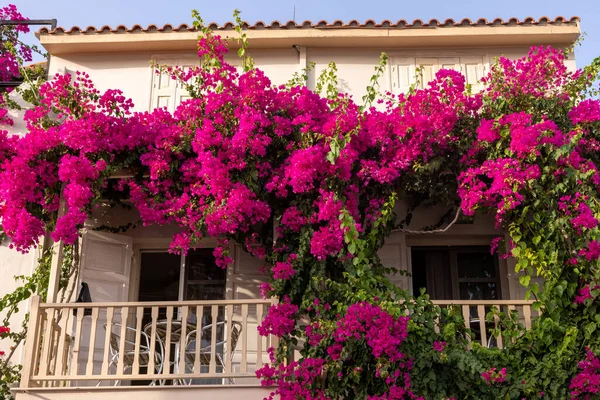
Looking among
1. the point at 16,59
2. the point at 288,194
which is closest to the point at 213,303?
the point at 288,194

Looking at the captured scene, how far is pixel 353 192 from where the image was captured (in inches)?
315

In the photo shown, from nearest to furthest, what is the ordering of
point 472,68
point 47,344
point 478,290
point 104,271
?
point 47,344
point 104,271
point 478,290
point 472,68

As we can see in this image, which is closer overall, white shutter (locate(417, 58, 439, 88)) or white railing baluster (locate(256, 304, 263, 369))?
white railing baluster (locate(256, 304, 263, 369))

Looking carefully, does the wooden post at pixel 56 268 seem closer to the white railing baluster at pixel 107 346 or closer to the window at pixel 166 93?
the white railing baluster at pixel 107 346

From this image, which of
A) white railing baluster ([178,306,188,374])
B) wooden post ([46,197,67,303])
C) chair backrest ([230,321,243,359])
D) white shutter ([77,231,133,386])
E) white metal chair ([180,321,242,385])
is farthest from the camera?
white shutter ([77,231,133,386])

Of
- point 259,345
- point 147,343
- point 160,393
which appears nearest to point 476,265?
point 259,345

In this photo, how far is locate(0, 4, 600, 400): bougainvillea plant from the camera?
7023 mm

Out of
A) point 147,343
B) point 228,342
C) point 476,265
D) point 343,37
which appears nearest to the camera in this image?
point 228,342

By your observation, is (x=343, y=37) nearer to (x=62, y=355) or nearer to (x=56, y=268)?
(x=56, y=268)

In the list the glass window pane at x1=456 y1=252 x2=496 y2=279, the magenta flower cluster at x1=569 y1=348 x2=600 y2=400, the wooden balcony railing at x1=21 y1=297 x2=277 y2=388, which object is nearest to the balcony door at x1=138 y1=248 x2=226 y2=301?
the wooden balcony railing at x1=21 y1=297 x2=277 y2=388

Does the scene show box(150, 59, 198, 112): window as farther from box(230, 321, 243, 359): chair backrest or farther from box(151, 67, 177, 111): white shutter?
box(230, 321, 243, 359): chair backrest

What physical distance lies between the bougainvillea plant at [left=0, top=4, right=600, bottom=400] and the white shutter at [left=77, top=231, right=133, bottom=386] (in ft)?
2.20

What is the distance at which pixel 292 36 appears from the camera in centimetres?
995

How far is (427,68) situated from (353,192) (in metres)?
2.91
